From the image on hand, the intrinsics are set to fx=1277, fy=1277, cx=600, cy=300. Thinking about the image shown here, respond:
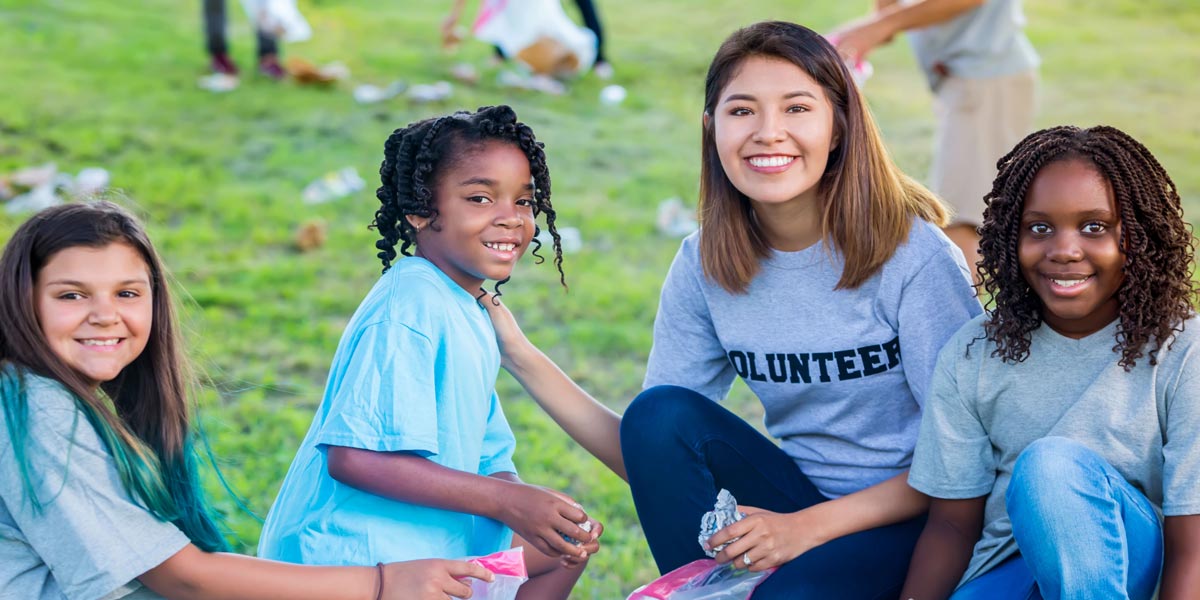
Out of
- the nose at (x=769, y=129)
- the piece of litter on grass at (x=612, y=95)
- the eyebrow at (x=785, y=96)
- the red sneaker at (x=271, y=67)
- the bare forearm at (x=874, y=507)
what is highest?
the red sneaker at (x=271, y=67)

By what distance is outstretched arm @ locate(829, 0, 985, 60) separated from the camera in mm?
3371

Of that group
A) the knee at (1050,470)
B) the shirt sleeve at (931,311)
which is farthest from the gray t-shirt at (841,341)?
the knee at (1050,470)

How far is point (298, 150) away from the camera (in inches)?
249

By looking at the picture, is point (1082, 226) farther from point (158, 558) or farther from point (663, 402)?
point (158, 558)

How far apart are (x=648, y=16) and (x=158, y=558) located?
8459 millimetres

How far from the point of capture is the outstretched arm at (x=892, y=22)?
3.37 meters

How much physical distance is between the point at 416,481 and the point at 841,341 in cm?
78

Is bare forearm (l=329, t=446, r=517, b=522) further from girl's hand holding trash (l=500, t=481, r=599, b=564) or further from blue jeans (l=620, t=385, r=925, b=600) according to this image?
blue jeans (l=620, t=385, r=925, b=600)

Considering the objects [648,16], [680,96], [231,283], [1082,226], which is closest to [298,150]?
[231,283]

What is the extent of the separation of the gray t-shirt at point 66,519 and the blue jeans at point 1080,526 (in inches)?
49.2

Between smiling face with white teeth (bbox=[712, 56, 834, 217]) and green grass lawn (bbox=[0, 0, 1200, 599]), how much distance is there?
0.96 m

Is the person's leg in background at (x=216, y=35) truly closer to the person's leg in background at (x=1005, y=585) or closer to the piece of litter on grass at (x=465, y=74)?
the piece of litter on grass at (x=465, y=74)

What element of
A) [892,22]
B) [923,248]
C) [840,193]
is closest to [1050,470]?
[923,248]

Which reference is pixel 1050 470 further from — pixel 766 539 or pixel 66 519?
pixel 66 519
